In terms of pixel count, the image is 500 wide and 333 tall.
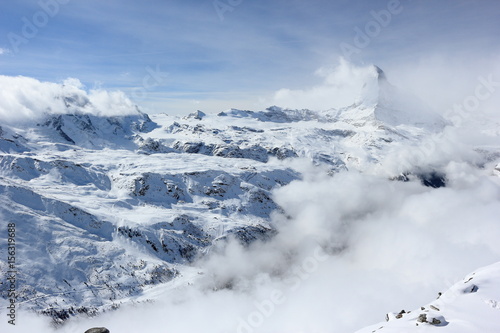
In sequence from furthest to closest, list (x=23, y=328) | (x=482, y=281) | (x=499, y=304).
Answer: (x=23, y=328)
(x=482, y=281)
(x=499, y=304)

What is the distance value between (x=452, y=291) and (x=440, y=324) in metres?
13.5

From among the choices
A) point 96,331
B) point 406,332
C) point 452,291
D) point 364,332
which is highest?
point 452,291

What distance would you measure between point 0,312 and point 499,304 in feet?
855

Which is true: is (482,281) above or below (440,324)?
above

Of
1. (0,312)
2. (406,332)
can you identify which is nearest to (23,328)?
(0,312)

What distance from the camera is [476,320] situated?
1789 inches

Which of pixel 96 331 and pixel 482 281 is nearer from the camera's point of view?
pixel 482 281

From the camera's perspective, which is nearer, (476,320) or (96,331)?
(476,320)

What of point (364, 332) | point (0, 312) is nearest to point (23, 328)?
point (0, 312)

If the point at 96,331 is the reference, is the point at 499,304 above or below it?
above

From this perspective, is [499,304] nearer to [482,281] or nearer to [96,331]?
[482,281]

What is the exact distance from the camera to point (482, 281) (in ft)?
182

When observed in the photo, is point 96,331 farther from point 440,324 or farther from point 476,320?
point 476,320

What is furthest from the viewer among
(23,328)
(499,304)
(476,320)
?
(23,328)
